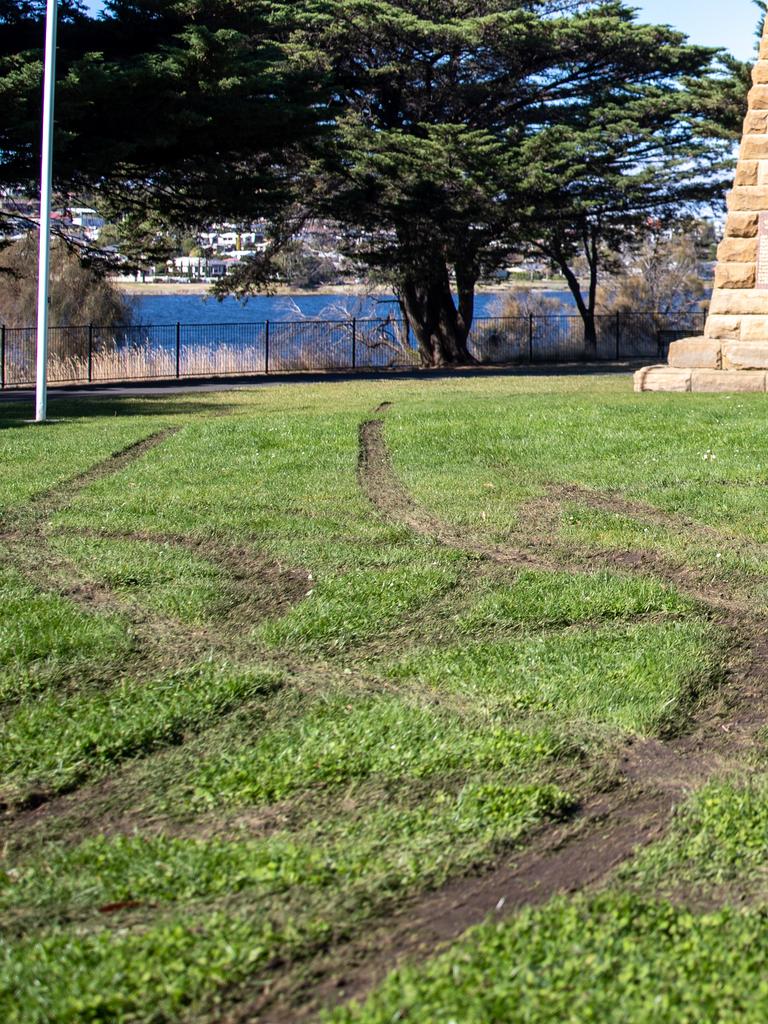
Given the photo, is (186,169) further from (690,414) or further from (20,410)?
(690,414)

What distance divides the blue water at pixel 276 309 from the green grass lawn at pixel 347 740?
3112 centimetres

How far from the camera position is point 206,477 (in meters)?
9.60

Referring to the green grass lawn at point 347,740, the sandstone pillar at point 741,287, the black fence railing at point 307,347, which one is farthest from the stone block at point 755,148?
the black fence railing at point 307,347

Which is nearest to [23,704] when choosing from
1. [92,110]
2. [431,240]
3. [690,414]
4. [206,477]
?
[206,477]

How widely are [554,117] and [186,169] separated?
1159 centimetres

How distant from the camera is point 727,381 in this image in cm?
1628

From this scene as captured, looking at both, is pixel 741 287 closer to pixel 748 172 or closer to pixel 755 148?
pixel 748 172

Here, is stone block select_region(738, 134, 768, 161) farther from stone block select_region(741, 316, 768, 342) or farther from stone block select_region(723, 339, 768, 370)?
stone block select_region(723, 339, 768, 370)

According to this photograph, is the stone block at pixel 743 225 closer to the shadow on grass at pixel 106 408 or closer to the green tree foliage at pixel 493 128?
the shadow on grass at pixel 106 408

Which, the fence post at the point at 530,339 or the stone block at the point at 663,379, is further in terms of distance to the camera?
the fence post at the point at 530,339

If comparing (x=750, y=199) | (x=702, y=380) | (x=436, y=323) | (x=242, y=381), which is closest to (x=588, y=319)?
(x=436, y=323)

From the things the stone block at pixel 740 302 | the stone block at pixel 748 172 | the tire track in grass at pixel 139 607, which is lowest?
the tire track in grass at pixel 139 607

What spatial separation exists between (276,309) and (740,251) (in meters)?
78.1

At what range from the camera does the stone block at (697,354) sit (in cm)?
1669
